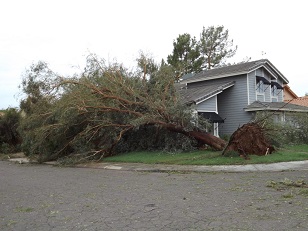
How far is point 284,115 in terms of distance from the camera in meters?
22.6

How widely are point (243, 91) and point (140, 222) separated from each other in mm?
19796

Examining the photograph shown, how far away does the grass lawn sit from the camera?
13703 millimetres

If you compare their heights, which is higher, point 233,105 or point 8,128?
point 233,105

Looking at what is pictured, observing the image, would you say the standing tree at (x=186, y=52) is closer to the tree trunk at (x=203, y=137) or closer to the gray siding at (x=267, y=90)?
the gray siding at (x=267, y=90)

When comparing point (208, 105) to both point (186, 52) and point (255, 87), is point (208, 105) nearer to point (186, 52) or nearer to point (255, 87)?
point (255, 87)

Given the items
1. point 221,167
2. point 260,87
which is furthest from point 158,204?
point 260,87

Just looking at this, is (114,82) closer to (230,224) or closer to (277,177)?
(277,177)

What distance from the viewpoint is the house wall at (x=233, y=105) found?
2414 centimetres

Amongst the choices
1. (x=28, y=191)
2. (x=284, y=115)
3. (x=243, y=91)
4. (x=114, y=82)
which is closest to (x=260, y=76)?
(x=243, y=91)

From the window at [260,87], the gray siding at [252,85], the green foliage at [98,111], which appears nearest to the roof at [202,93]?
the gray siding at [252,85]

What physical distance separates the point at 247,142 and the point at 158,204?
28.1ft

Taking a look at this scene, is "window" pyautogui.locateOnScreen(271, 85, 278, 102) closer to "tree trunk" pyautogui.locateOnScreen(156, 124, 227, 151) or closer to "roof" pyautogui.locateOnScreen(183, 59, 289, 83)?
"roof" pyautogui.locateOnScreen(183, 59, 289, 83)

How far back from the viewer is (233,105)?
81.2ft

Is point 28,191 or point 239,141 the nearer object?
point 28,191
